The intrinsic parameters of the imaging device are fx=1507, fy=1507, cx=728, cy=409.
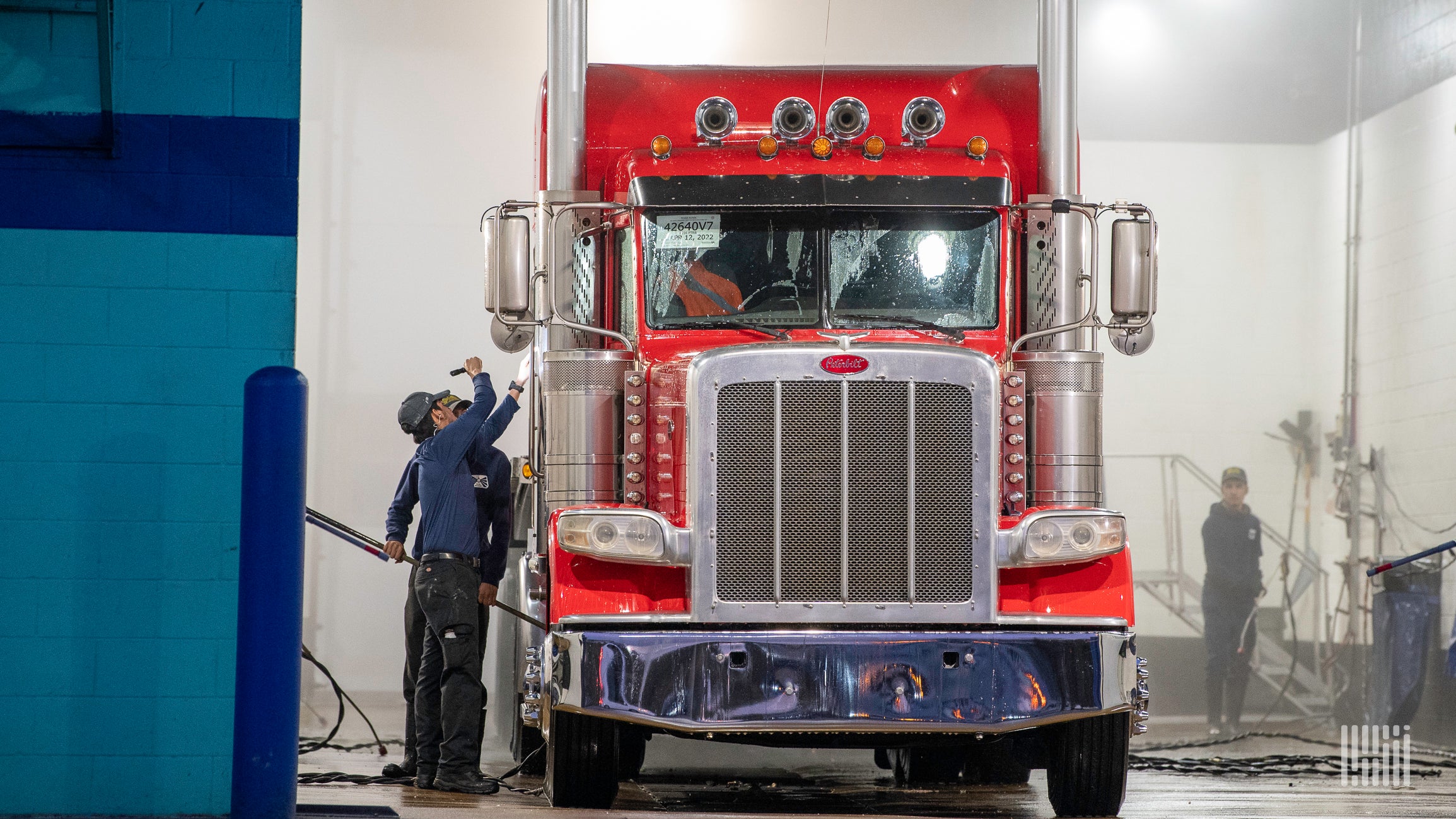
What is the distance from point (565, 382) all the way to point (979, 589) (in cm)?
196

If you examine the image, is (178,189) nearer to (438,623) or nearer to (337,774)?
(438,623)

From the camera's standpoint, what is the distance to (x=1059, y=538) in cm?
597

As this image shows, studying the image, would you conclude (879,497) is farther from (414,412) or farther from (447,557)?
(414,412)

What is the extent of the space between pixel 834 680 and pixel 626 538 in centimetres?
98

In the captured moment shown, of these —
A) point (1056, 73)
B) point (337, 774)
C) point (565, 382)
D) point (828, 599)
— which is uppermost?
point (1056, 73)

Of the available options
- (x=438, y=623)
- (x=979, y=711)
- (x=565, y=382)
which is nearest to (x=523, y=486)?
(x=438, y=623)

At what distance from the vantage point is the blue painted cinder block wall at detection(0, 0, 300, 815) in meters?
5.36

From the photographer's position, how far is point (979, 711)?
5758 mm

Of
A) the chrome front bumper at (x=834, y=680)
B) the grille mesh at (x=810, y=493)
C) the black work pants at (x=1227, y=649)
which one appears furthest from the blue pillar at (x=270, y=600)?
the black work pants at (x=1227, y=649)

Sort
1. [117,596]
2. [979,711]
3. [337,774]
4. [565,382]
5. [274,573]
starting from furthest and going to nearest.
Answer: [337,774]
[565,382]
[979,711]
[117,596]
[274,573]

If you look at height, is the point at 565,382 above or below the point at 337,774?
above

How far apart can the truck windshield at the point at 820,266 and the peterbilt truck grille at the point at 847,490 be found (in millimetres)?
847

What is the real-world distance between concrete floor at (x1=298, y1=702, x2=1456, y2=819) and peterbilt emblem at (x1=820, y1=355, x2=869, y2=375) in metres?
1.80

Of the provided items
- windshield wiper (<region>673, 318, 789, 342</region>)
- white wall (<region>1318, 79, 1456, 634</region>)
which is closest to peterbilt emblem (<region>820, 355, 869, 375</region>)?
windshield wiper (<region>673, 318, 789, 342</region>)
